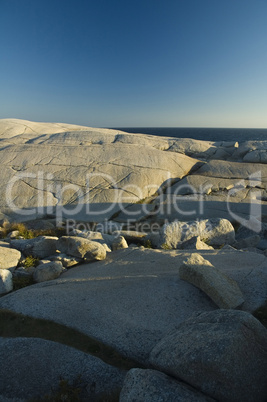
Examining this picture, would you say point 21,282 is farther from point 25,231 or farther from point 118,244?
point 25,231

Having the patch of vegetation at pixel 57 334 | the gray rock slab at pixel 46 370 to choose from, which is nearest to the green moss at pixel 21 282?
the patch of vegetation at pixel 57 334

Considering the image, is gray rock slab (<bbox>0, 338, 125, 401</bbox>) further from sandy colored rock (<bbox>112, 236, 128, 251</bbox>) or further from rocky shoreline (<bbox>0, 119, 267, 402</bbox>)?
sandy colored rock (<bbox>112, 236, 128, 251</bbox>)

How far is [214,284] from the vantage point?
741 cm

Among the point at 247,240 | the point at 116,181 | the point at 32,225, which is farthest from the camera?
the point at 116,181

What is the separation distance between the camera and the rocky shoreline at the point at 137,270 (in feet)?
13.8

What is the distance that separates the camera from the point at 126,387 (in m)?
4.11

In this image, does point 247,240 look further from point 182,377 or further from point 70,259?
point 182,377

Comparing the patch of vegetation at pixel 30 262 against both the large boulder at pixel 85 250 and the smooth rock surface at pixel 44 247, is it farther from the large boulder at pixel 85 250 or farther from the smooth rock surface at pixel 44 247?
the large boulder at pixel 85 250

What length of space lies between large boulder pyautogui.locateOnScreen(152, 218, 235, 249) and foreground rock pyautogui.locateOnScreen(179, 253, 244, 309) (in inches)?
199

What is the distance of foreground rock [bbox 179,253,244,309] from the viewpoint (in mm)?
7078

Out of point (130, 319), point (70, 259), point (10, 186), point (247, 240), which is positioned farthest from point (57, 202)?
point (130, 319)

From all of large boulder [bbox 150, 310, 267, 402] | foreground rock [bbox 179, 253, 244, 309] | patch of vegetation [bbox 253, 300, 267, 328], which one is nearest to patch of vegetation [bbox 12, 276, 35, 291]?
foreground rock [bbox 179, 253, 244, 309]

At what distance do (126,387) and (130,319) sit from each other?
109 inches

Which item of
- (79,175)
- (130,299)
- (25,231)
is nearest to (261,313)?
(130,299)
